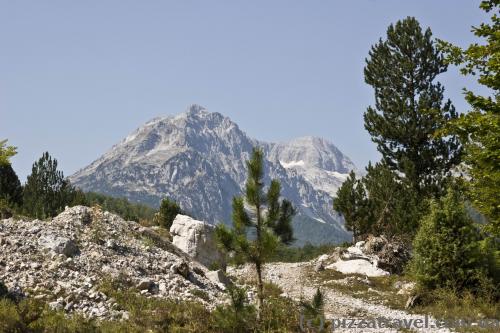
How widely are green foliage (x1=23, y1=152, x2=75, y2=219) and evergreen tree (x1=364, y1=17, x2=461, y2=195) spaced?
1261 inches

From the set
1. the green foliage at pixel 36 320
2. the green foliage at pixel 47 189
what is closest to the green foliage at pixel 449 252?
the green foliage at pixel 36 320

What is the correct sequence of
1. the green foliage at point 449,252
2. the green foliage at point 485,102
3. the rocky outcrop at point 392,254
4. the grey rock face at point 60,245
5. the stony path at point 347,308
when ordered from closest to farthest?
Result: the green foliage at point 485,102 < the stony path at point 347,308 < the grey rock face at point 60,245 < the green foliage at point 449,252 < the rocky outcrop at point 392,254

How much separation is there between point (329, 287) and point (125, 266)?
13.0 m

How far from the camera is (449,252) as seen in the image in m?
19.9

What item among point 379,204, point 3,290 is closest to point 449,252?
point 3,290

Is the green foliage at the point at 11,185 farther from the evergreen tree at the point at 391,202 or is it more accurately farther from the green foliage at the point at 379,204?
the evergreen tree at the point at 391,202

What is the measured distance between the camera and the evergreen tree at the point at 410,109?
3672 cm

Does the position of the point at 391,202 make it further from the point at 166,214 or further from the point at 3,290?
the point at 3,290

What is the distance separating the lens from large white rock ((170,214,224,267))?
3112 cm

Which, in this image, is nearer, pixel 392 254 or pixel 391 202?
pixel 392 254

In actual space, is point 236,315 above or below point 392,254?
below

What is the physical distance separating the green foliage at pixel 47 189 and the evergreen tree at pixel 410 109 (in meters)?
32.0

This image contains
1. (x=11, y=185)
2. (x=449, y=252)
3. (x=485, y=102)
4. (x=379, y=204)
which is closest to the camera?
(x=485, y=102)

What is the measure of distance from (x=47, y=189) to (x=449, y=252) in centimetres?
4186
